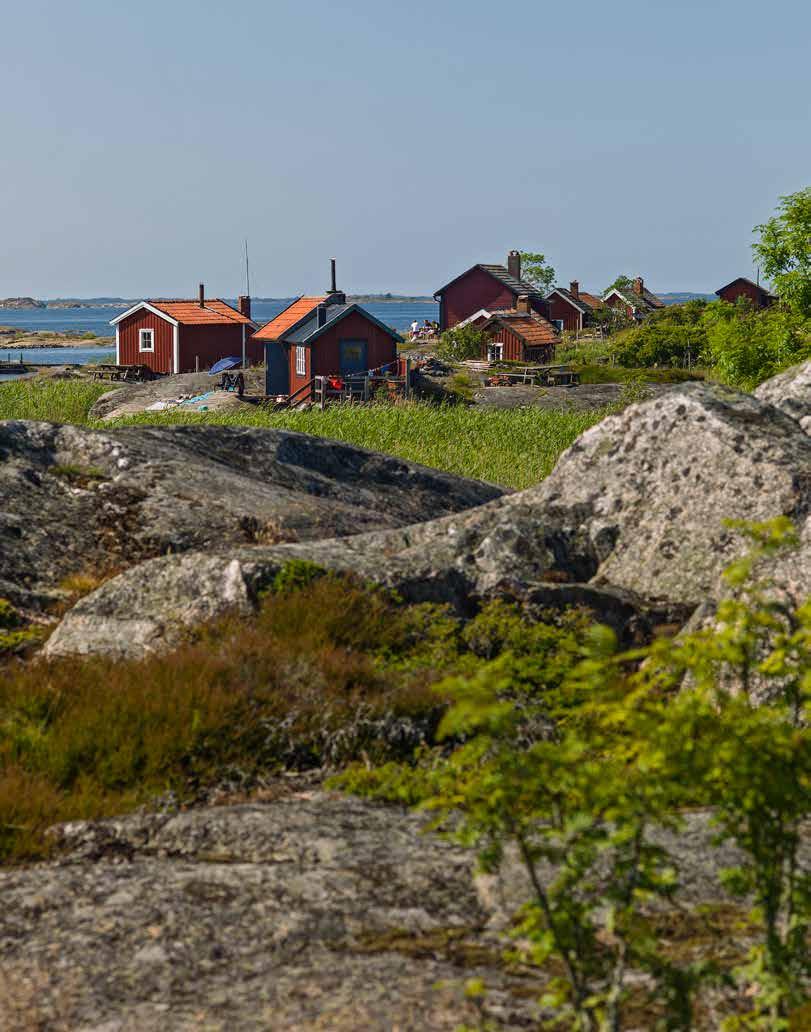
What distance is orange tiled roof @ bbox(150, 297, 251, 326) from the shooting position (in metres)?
75.1

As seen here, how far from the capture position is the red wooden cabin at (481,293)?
342 ft

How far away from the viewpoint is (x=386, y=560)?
8383 millimetres

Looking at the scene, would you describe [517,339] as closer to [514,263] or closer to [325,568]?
[514,263]

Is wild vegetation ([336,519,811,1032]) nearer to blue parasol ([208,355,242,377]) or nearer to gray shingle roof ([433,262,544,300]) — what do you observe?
blue parasol ([208,355,242,377])

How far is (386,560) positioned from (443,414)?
61.7ft

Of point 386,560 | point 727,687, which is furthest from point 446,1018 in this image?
point 386,560

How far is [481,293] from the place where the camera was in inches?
4141

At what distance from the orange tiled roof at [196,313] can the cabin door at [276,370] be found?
1211 cm

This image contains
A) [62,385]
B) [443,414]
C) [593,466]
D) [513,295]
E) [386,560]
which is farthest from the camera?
[513,295]

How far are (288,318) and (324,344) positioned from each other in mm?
6056

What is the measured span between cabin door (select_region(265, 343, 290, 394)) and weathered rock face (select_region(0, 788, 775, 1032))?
197 feet

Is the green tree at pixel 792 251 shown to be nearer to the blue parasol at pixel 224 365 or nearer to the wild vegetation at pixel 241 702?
the wild vegetation at pixel 241 702

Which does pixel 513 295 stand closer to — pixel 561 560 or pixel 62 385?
pixel 62 385

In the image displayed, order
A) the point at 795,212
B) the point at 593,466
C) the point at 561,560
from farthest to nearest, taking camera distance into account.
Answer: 1. the point at 795,212
2. the point at 593,466
3. the point at 561,560
